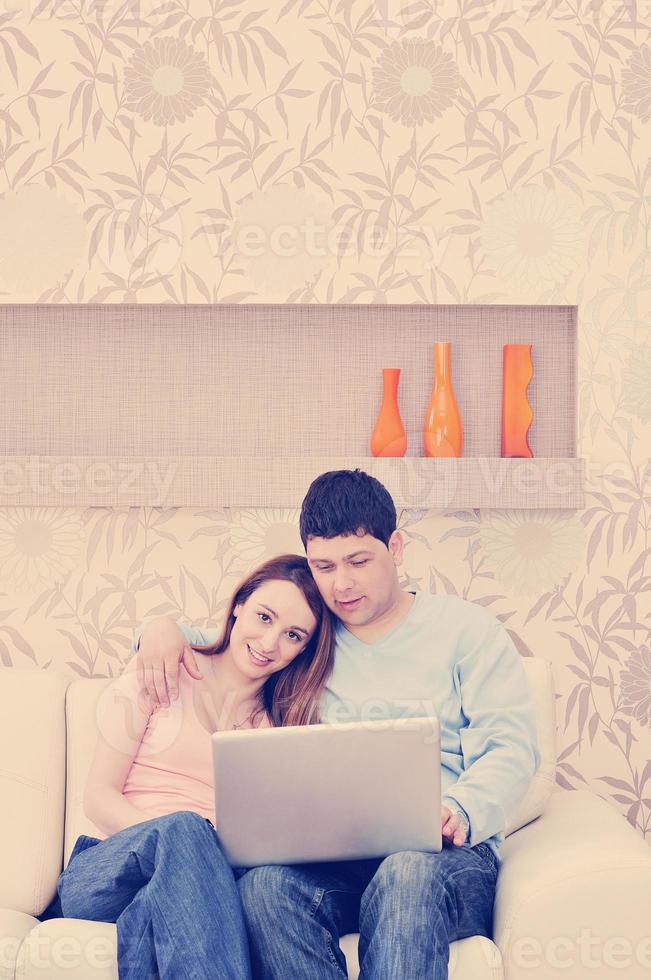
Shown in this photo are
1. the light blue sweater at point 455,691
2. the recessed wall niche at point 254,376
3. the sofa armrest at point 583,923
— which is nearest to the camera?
the sofa armrest at point 583,923

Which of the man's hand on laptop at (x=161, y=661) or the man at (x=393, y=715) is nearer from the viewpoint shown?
the man at (x=393, y=715)

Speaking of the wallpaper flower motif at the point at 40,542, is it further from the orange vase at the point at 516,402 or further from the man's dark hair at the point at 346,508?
the orange vase at the point at 516,402

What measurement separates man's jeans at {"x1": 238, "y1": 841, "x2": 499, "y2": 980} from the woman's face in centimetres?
41

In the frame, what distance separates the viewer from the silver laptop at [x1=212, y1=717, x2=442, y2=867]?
5.33ft

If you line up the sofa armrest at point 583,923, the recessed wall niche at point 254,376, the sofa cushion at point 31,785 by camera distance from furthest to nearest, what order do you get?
the recessed wall niche at point 254,376 → the sofa cushion at point 31,785 → the sofa armrest at point 583,923

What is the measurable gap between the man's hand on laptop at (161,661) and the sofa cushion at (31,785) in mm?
305

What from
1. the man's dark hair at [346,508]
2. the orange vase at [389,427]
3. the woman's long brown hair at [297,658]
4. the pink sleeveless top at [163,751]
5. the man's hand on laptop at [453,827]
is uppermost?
the orange vase at [389,427]

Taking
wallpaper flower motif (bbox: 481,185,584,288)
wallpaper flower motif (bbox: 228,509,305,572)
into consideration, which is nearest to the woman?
wallpaper flower motif (bbox: 228,509,305,572)

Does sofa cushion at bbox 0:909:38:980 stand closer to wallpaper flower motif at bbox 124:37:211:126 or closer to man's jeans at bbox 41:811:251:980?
man's jeans at bbox 41:811:251:980

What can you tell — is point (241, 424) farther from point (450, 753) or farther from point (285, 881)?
point (285, 881)

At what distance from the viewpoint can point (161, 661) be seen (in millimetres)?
1973

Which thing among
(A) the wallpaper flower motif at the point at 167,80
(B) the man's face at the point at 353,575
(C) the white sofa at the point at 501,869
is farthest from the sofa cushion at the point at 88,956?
(A) the wallpaper flower motif at the point at 167,80

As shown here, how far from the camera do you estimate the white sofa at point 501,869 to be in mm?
1647

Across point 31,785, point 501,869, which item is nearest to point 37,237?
point 31,785
